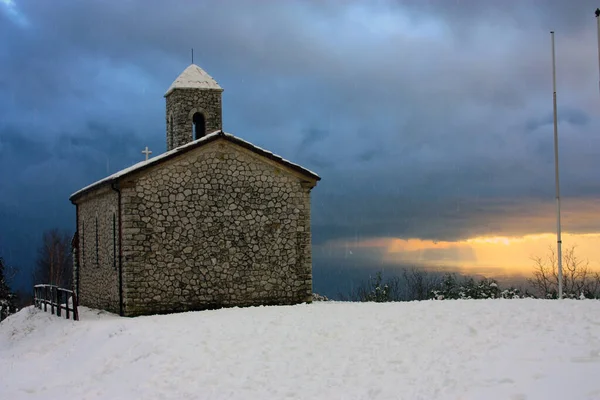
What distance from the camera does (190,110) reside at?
28.3 metres

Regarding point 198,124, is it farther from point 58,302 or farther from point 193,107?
point 58,302

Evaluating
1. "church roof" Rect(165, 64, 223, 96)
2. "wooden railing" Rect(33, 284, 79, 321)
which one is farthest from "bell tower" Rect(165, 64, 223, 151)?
"wooden railing" Rect(33, 284, 79, 321)

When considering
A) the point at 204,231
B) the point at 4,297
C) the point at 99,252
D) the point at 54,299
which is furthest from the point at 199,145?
the point at 4,297

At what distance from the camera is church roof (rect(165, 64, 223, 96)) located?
92.6 feet

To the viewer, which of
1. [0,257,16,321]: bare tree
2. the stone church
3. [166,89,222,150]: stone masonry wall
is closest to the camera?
the stone church

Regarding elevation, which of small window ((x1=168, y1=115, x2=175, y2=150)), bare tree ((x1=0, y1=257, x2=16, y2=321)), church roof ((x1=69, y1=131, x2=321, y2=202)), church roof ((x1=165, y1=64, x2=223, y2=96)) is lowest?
bare tree ((x1=0, y1=257, x2=16, y2=321))

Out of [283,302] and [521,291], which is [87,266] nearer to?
[283,302]

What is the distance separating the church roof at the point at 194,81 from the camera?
28.2 m

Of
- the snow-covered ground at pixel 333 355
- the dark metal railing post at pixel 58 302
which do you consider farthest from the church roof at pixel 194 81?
the snow-covered ground at pixel 333 355

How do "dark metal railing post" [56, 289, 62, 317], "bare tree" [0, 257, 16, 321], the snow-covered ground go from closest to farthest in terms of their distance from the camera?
the snow-covered ground < "dark metal railing post" [56, 289, 62, 317] < "bare tree" [0, 257, 16, 321]

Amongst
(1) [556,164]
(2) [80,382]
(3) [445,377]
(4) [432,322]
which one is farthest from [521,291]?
(2) [80,382]

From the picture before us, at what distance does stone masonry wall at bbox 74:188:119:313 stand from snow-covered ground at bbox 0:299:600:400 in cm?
335

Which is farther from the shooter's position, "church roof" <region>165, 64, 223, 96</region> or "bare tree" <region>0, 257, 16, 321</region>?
"bare tree" <region>0, 257, 16, 321</region>

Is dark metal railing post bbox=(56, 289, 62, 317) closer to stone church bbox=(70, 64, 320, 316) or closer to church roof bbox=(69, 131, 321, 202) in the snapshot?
stone church bbox=(70, 64, 320, 316)
